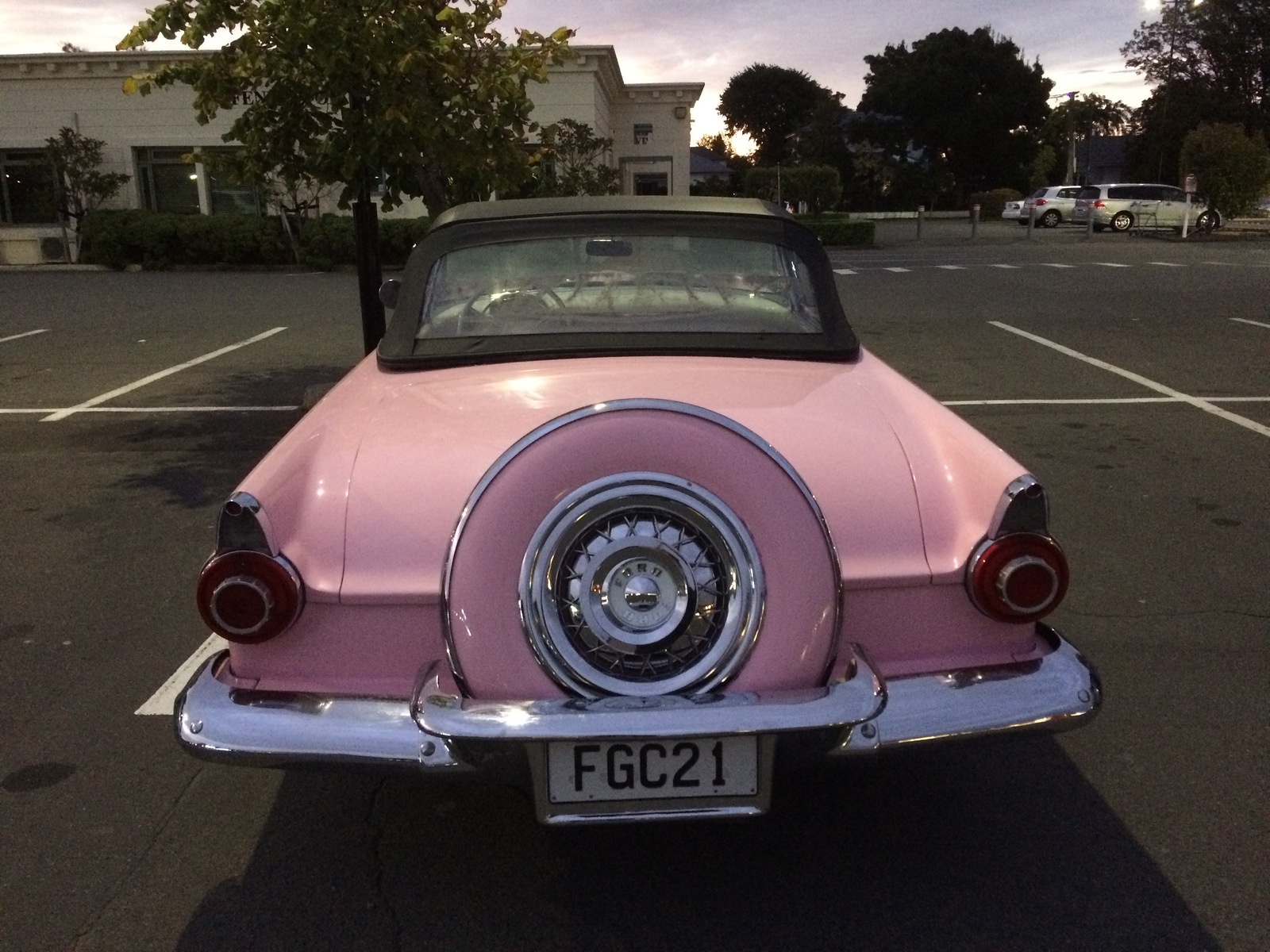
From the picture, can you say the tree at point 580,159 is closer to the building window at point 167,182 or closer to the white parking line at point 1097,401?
the building window at point 167,182

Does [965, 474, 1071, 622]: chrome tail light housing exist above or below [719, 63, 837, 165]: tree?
below

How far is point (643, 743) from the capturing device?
2238mm

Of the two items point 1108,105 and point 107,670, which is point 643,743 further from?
point 1108,105

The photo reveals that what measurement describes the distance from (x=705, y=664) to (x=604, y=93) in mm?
35132

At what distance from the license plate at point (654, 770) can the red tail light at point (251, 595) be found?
26.6 inches

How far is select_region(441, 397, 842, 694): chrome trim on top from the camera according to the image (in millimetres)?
2322

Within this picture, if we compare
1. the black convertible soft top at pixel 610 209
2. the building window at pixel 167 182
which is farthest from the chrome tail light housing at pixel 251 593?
the building window at pixel 167 182

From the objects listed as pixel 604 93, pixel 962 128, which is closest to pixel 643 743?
pixel 604 93

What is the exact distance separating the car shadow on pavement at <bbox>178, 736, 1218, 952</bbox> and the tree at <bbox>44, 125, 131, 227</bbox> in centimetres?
2842

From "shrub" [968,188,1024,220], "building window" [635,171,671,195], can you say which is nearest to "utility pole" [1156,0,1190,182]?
"shrub" [968,188,1024,220]

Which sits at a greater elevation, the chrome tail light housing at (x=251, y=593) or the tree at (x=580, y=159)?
the tree at (x=580, y=159)

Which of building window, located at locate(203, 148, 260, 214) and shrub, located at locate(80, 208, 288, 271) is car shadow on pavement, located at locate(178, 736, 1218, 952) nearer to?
shrub, located at locate(80, 208, 288, 271)

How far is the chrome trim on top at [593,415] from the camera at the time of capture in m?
2.32

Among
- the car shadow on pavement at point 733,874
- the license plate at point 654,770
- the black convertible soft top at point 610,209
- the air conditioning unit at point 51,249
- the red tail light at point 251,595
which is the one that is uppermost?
the black convertible soft top at point 610,209
